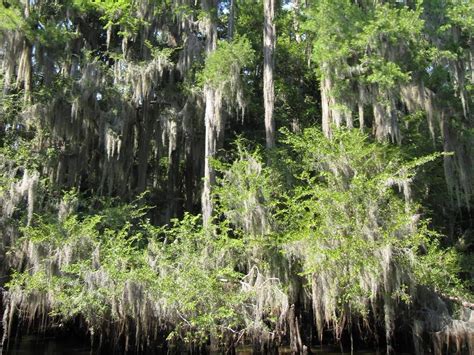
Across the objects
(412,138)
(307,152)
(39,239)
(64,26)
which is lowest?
(39,239)

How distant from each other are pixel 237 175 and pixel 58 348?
20.7 feet

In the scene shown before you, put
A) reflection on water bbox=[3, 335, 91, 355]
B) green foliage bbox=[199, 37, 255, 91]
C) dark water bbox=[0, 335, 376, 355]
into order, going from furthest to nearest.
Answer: green foliage bbox=[199, 37, 255, 91] < reflection on water bbox=[3, 335, 91, 355] < dark water bbox=[0, 335, 376, 355]

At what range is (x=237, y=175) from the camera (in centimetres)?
1225

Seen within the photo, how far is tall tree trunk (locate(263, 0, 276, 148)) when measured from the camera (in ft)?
47.7

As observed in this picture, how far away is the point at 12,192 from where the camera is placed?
12547 millimetres

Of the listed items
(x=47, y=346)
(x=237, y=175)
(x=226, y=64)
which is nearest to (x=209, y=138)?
(x=226, y=64)

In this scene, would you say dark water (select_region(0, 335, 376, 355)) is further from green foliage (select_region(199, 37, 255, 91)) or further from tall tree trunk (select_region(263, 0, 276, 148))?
green foliage (select_region(199, 37, 255, 91))

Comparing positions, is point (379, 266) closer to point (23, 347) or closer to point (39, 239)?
point (39, 239)

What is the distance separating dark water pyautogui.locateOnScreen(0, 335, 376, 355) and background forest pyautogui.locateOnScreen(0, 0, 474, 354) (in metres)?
0.34

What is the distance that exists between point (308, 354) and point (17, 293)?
6.52 m

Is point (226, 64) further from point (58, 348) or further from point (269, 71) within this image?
point (58, 348)

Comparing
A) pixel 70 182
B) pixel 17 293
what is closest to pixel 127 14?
pixel 70 182

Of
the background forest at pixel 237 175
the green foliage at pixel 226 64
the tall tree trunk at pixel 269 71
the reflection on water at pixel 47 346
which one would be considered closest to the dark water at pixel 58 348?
the reflection on water at pixel 47 346

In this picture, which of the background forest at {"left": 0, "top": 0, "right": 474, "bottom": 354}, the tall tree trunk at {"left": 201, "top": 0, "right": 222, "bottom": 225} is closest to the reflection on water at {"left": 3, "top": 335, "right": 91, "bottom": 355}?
the background forest at {"left": 0, "top": 0, "right": 474, "bottom": 354}
